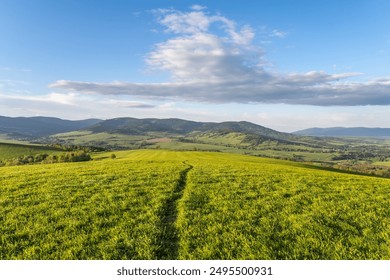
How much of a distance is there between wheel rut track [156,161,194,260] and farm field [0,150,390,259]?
0.05 metres

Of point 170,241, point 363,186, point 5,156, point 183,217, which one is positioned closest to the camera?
point 170,241

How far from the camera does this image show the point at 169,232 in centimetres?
1163

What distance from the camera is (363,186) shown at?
2205 cm

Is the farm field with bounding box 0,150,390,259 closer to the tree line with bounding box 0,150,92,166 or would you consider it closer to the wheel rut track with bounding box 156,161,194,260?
the wheel rut track with bounding box 156,161,194,260

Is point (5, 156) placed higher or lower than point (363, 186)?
lower

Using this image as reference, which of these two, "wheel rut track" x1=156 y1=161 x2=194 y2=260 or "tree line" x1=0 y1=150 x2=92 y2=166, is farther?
"tree line" x1=0 y1=150 x2=92 y2=166

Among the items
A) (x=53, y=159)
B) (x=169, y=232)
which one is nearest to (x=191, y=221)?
(x=169, y=232)

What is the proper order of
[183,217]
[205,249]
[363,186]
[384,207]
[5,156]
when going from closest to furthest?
1. [205,249]
2. [183,217]
3. [384,207]
4. [363,186]
5. [5,156]

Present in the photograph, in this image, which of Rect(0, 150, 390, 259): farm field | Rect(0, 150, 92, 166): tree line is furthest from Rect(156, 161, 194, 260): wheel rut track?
Rect(0, 150, 92, 166): tree line

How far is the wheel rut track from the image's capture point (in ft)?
32.5
